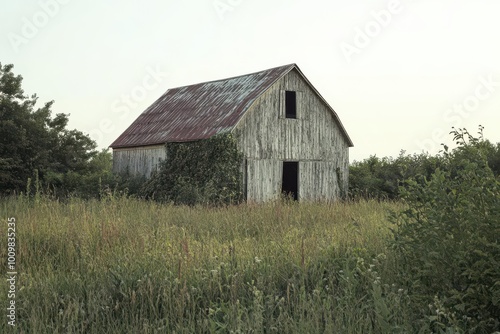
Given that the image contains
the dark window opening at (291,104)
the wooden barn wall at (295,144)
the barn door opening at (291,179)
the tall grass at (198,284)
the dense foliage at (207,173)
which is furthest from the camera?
the barn door opening at (291,179)

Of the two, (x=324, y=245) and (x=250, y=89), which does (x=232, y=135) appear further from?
(x=324, y=245)

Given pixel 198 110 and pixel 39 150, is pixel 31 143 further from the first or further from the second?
pixel 198 110

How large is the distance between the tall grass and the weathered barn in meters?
11.6

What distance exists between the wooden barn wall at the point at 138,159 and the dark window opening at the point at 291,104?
16.8 feet

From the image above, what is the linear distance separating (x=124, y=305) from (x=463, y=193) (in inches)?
149

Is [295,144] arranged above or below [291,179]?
above

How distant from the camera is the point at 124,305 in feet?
22.4

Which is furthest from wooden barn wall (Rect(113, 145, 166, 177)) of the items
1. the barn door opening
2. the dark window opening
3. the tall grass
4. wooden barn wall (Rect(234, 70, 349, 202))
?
the tall grass

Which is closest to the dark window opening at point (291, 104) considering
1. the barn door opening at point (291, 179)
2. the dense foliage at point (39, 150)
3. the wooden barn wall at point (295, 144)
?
the wooden barn wall at point (295, 144)

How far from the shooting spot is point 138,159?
2595 centimetres

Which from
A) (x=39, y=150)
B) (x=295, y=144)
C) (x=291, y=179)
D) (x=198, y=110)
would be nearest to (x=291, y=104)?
(x=295, y=144)

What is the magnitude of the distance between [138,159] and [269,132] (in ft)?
20.5

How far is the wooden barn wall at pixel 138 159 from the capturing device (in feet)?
80.8

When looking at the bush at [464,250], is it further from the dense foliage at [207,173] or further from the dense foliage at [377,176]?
the dense foliage at [377,176]
